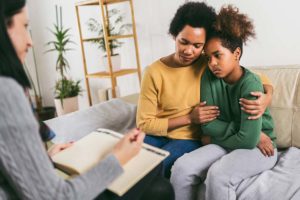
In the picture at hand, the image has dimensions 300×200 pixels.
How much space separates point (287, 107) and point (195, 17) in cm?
60

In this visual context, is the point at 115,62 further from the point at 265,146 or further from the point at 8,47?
the point at 8,47

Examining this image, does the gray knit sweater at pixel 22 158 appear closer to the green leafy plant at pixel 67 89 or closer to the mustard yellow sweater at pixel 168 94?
the mustard yellow sweater at pixel 168 94

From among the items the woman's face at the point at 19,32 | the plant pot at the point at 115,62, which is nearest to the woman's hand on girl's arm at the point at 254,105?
the woman's face at the point at 19,32

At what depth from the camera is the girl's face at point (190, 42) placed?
123 centimetres

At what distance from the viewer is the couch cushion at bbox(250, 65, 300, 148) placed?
135 cm

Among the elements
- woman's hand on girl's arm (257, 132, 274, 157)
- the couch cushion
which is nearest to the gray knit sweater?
woman's hand on girl's arm (257, 132, 274, 157)

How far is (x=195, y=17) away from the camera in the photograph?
1249 millimetres

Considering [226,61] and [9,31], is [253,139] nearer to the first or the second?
[226,61]

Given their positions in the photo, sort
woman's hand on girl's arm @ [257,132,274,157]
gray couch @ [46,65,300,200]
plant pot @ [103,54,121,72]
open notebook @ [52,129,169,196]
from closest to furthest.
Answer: open notebook @ [52,129,169,196] < gray couch @ [46,65,300,200] < woman's hand on girl's arm @ [257,132,274,157] < plant pot @ [103,54,121,72]

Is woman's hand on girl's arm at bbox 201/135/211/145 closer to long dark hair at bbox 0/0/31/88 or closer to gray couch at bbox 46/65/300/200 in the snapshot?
gray couch at bbox 46/65/300/200

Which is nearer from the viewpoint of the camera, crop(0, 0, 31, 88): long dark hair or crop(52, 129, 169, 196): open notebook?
crop(0, 0, 31, 88): long dark hair

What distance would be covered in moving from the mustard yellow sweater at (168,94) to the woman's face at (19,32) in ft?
2.39

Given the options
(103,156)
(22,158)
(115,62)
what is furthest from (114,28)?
(22,158)

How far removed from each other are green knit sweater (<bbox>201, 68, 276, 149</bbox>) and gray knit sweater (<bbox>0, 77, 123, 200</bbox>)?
71 centimetres
